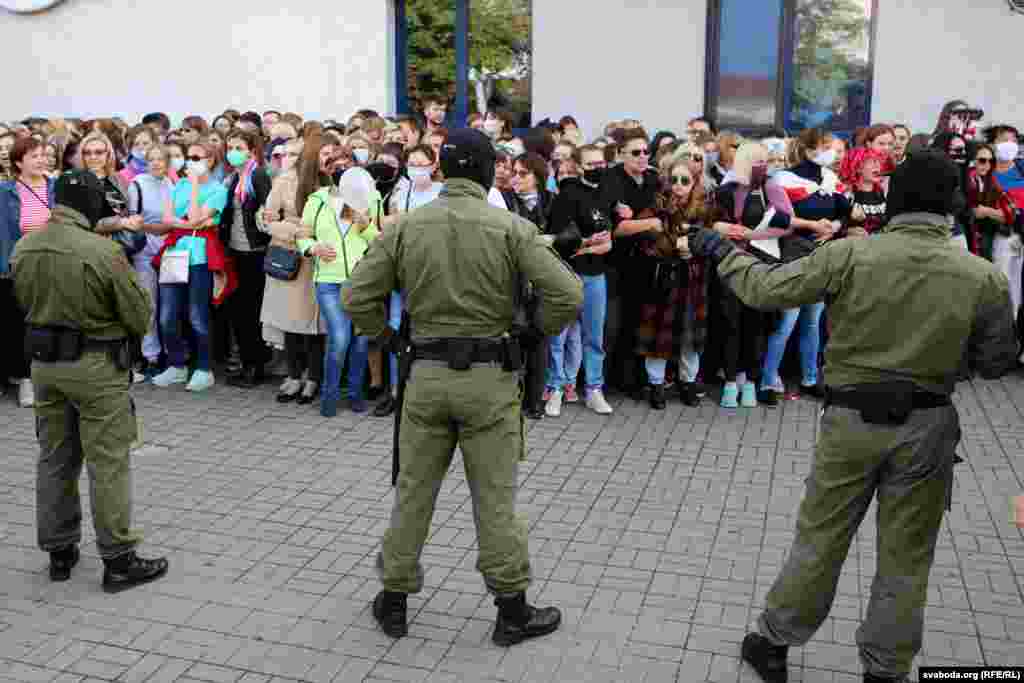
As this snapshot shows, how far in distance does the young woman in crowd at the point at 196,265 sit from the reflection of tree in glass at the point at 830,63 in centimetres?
719

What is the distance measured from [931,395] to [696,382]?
4499 millimetres

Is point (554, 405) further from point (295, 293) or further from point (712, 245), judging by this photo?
point (712, 245)

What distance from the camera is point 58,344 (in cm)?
514

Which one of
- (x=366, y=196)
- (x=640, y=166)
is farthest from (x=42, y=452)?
(x=640, y=166)

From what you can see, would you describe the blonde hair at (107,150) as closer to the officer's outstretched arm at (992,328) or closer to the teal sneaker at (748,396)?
the teal sneaker at (748,396)

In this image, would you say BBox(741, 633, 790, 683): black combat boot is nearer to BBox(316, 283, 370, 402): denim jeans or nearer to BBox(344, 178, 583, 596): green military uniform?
BBox(344, 178, 583, 596): green military uniform

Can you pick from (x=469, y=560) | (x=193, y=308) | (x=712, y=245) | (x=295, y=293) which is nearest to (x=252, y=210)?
(x=295, y=293)

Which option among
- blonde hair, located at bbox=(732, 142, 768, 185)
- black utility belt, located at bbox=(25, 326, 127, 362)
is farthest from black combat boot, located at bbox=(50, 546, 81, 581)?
blonde hair, located at bbox=(732, 142, 768, 185)

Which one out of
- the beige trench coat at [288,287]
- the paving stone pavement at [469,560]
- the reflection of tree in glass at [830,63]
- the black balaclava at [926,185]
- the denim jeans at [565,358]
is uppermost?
the reflection of tree in glass at [830,63]

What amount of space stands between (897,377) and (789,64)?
970 cm

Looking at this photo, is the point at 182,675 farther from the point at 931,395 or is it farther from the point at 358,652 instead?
the point at 931,395

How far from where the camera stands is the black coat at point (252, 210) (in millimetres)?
8711

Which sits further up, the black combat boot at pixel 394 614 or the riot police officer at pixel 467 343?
the riot police officer at pixel 467 343

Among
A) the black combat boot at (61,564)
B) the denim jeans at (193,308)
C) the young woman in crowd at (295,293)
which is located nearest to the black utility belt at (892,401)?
the black combat boot at (61,564)
